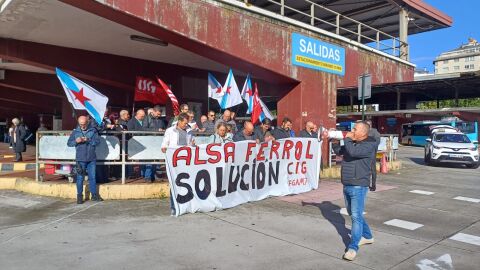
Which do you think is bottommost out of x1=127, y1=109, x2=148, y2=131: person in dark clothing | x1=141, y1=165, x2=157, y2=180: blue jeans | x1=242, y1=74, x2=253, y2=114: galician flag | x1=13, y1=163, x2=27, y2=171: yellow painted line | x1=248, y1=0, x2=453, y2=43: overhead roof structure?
x1=13, y1=163, x2=27, y2=171: yellow painted line

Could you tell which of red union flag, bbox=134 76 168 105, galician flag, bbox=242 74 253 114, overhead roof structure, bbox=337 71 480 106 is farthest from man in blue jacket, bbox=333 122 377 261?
overhead roof structure, bbox=337 71 480 106

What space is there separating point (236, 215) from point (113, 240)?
2341 mm

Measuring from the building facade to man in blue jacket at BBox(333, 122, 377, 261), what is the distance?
490 feet

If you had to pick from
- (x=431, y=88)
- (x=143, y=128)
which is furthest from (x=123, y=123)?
(x=431, y=88)

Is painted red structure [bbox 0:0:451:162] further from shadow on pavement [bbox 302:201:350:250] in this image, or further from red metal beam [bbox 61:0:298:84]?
shadow on pavement [bbox 302:201:350:250]

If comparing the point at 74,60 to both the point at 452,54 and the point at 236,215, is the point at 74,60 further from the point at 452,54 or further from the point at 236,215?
the point at 452,54

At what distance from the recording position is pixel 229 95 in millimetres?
10594

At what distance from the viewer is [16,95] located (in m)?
23.5

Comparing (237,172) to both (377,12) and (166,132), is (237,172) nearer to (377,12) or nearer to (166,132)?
(166,132)

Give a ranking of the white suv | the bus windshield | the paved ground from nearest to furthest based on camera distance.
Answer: the paved ground → the white suv → the bus windshield

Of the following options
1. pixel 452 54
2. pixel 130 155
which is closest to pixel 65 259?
pixel 130 155

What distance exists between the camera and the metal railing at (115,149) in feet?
27.7

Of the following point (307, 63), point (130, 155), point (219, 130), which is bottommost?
point (130, 155)

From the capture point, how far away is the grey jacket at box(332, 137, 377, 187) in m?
5.01
